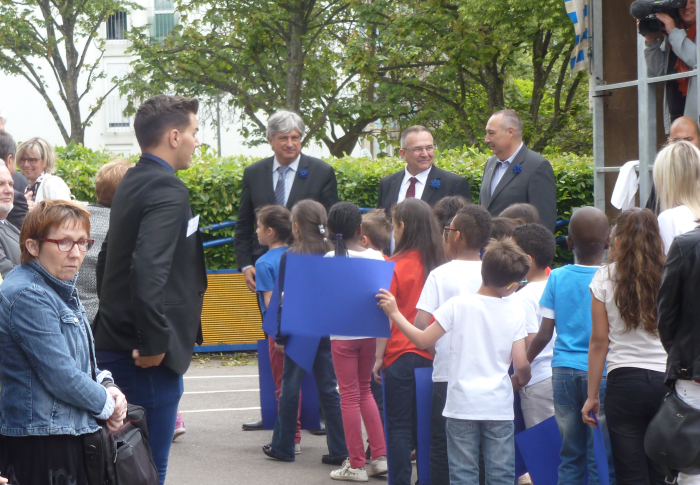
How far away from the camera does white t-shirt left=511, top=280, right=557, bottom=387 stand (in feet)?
14.3

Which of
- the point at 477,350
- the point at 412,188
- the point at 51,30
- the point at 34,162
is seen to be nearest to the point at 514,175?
the point at 412,188

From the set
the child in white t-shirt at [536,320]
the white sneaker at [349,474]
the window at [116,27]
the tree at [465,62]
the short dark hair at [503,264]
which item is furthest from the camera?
the window at [116,27]

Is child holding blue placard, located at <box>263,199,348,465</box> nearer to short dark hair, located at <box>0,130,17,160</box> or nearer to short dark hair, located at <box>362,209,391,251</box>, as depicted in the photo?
short dark hair, located at <box>362,209,391,251</box>

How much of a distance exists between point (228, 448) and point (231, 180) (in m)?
4.42

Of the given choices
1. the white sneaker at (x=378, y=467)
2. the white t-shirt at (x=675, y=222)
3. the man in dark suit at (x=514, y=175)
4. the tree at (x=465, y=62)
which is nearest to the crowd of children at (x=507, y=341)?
the white t-shirt at (x=675, y=222)

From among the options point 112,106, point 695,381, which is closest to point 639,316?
point 695,381

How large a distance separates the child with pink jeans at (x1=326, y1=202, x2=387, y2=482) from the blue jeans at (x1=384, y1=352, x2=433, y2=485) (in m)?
0.59

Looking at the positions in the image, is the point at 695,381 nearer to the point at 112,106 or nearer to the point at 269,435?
the point at 269,435

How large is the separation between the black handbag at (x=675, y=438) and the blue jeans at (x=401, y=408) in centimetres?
154

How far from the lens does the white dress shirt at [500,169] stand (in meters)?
6.54

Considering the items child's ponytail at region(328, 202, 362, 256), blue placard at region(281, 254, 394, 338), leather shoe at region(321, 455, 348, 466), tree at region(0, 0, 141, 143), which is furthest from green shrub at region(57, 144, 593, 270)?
tree at region(0, 0, 141, 143)

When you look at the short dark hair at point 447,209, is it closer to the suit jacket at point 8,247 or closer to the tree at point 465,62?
the suit jacket at point 8,247

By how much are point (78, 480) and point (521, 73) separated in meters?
21.4

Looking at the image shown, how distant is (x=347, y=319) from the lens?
4.35 m
